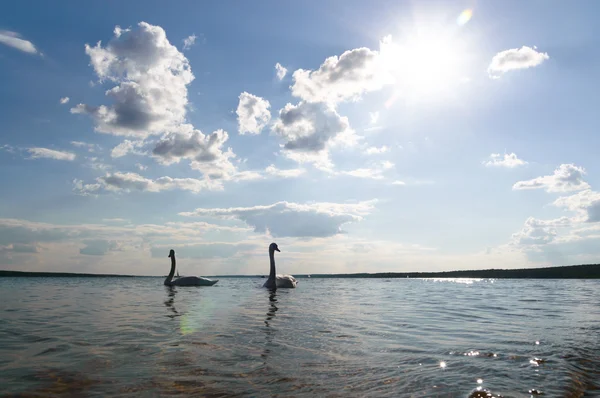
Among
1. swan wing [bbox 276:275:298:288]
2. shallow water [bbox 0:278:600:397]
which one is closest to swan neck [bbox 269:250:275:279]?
swan wing [bbox 276:275:298:288]

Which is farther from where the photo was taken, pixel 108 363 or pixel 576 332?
pixel 576 332

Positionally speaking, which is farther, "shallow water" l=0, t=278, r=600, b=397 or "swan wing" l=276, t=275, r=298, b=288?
"swan wing" l=276, t=275, r=298, b=288

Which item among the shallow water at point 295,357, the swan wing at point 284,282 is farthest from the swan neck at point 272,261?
the shallow water at point 295,357

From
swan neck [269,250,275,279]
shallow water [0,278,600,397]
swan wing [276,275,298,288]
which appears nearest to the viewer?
shallow water [0,278,600,397]

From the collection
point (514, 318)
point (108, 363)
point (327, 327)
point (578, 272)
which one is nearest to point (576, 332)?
point (514, 318)

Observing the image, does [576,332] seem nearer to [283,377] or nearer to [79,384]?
[283,377]

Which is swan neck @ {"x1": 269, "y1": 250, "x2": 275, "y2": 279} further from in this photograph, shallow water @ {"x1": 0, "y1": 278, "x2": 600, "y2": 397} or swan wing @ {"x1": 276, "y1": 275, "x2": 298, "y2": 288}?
shallow water @ {"x1": 0, "y1": 278, "x2": 600, "y2": 397}

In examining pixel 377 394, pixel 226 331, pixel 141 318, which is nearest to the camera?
pixel 377 394

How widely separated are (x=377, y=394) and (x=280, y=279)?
3101cm

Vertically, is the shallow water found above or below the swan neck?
below

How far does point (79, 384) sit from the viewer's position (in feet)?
18.6

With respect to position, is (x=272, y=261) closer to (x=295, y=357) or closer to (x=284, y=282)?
(x=284, y=282)

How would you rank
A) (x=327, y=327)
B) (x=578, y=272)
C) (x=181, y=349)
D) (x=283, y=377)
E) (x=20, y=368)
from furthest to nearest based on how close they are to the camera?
1. (x=578, y=272)
2. (x=327, y=327)
3. (x=181, y=349)
4. (x=20, y=368)
5. (x=283, y=377)

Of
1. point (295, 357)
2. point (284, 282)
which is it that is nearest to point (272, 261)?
point (284, 282)
